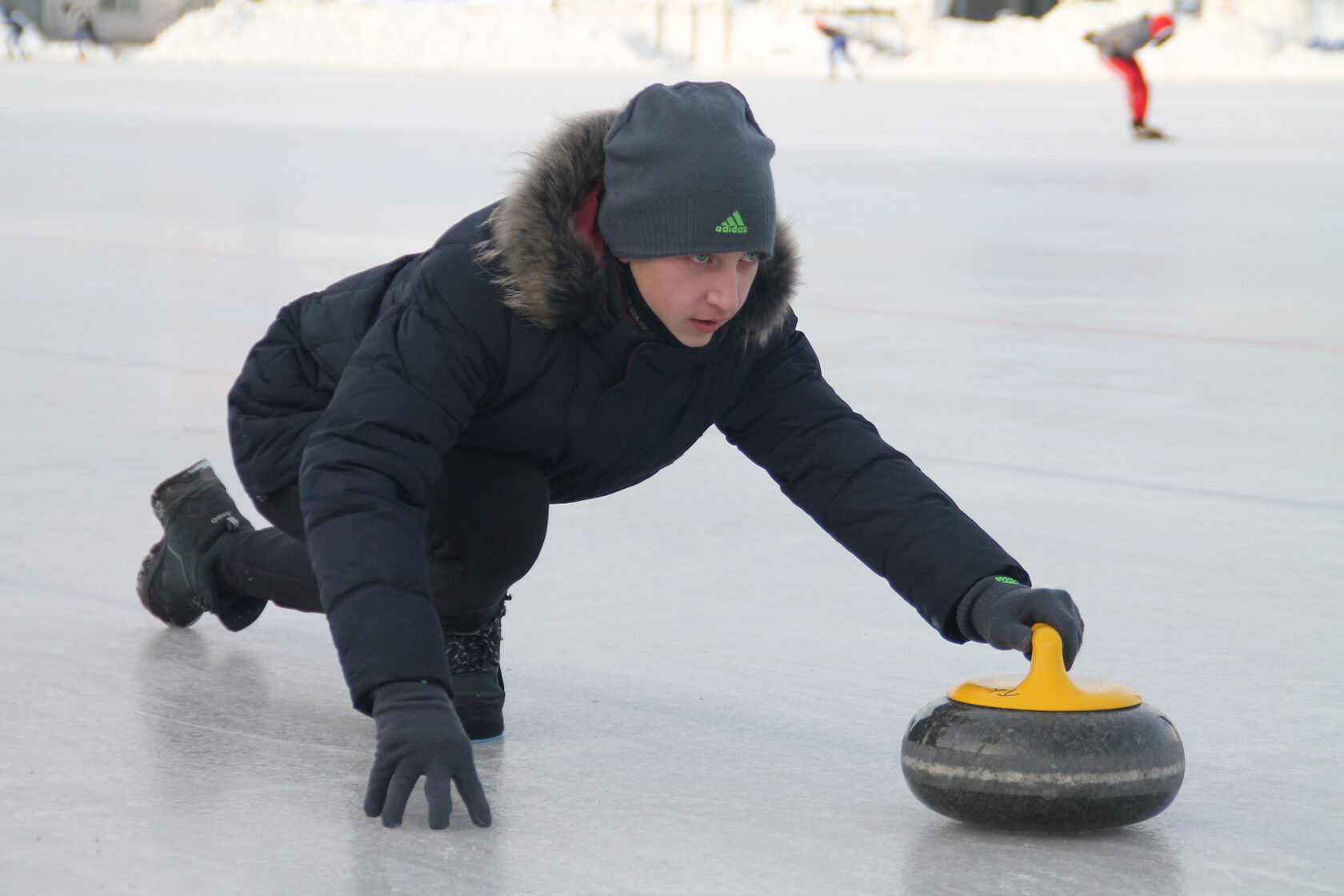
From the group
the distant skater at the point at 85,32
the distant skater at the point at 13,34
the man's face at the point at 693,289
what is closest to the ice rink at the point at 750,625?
the man's face at the point at 693,289

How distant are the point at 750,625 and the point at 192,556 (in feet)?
3.09

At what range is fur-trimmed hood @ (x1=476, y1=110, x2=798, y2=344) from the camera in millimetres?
2582

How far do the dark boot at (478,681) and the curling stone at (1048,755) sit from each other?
660mm

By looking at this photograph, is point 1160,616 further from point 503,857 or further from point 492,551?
point 503,857

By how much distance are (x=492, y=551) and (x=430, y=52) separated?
184 feet

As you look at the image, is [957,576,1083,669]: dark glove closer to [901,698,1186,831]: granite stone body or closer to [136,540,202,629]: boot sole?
[901,698,1186,831]: granite stone body

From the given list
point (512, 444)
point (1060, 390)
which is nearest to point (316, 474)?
point (512, 444)

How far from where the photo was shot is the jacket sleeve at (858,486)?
2.67 meters

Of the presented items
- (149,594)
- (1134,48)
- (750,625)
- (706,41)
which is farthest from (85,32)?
(750,625)

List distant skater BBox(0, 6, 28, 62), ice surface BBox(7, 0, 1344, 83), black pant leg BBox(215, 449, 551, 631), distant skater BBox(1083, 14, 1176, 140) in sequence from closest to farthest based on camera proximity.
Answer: black pant leg BBox(215, 449, 551, 631) < distant skater BBox(1083, 14, 1176, 140) < ice surface BBox(7, 0, 1344, 83) < distant skater BBox(0, 6, 28, 62)

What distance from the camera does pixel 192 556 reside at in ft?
10.9

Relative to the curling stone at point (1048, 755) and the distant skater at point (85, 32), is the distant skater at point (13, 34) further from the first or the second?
the curling stone at point (1048, 755)

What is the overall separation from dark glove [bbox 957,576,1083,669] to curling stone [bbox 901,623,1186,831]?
0.03 meters

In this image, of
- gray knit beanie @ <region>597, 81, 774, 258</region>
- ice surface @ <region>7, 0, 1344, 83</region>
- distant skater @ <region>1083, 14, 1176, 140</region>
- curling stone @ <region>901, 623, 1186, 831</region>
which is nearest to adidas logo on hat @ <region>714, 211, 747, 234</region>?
gray knit beanie @ <region>597, 81, 774, 258</region>
